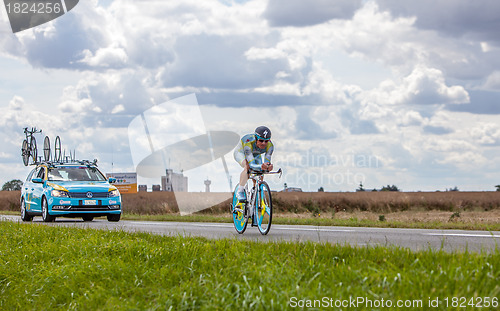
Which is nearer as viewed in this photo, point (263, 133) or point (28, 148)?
point (263, 133)

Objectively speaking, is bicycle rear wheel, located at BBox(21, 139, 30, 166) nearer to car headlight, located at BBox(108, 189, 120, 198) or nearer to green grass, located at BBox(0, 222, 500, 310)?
car headlight, located at BBox(108, 189, 120, 198)

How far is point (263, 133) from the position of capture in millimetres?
11445

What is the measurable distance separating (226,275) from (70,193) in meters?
13.7

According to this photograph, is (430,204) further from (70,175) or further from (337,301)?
(337,301)

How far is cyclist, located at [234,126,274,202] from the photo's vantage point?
11.5m

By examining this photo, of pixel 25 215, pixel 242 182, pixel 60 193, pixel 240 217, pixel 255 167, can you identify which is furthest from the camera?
pixel 25 215

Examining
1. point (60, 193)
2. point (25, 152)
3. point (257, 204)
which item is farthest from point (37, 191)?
point (25, 152)

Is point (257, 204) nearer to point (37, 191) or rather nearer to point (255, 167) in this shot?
point (255, 167)

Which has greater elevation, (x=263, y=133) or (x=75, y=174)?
(x=263, y=133)

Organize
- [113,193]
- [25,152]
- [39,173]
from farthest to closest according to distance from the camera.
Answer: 1. [25,152]
2. [39,173]
3. [113,193]

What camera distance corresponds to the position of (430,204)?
31.7 m

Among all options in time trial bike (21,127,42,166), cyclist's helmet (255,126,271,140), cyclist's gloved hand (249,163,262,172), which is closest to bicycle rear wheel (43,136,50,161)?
time trial bike (21,127,42,166)

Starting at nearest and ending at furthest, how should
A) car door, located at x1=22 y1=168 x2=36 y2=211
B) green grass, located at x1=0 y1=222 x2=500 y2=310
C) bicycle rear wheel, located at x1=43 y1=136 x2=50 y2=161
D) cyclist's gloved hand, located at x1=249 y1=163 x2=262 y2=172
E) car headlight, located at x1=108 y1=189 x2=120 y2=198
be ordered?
green grass, located at x1=0 y1=222 x2=500 y2=310 < cyclist's gloved hand, located at x1=249 y1=163 x2=262 y2=172 < car headlight, located at x1=108 y1=189 x2=120 y2=198 < car door, located at x1=22 y1=168 x2=36 y2=211 < bicycle rear wheel, located at x1=43 y1=136 x2=50 y2=161

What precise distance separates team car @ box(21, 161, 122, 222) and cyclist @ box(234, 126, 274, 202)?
8.85 metres
